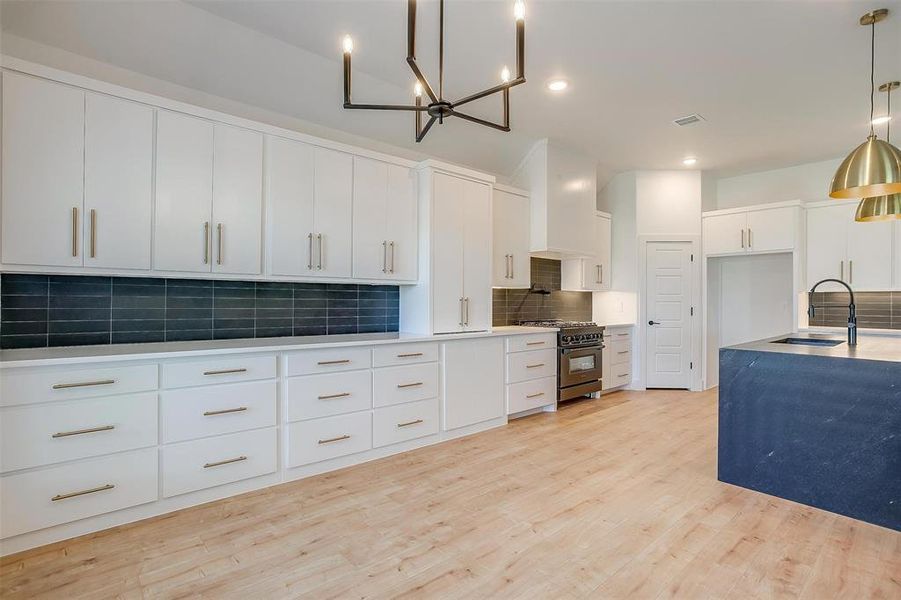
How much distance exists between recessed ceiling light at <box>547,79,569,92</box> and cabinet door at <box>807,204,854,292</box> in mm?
3793

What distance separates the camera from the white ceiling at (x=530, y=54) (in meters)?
2.66

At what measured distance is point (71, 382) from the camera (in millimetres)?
2234

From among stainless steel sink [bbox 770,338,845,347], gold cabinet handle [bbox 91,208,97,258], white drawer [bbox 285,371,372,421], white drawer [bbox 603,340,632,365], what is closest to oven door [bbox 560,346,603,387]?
white drawer [bbox 603,340,632,365]

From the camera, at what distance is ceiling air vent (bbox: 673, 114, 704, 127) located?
426 cm

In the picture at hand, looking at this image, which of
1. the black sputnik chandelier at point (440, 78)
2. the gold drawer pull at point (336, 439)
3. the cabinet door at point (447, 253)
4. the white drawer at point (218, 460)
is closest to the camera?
the black sputnik chandelier at point (440, 78)

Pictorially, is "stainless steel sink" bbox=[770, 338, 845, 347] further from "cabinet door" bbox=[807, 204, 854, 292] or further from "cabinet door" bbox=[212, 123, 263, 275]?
"cabinet door" bbox=[212, 123, 263, 275]

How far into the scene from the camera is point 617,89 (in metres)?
3.74

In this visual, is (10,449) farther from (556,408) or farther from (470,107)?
(556,408)

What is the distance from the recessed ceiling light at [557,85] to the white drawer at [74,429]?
3.52 meters

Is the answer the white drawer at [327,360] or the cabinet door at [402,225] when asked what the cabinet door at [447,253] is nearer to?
the cabinet door at [402,225]

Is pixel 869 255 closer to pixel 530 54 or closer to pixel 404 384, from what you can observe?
pixel 530 54

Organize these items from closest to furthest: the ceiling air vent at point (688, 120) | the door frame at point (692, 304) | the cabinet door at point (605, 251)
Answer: the ceiling air vent at point (688, 120)
the door frame at point (692, 304)
the cabinet door at point (605, 251)

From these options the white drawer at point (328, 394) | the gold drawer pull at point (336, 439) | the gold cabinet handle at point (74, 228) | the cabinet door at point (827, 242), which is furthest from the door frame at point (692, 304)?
the gold cabinet handle at point (74, 228)

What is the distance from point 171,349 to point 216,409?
0.43 meters
